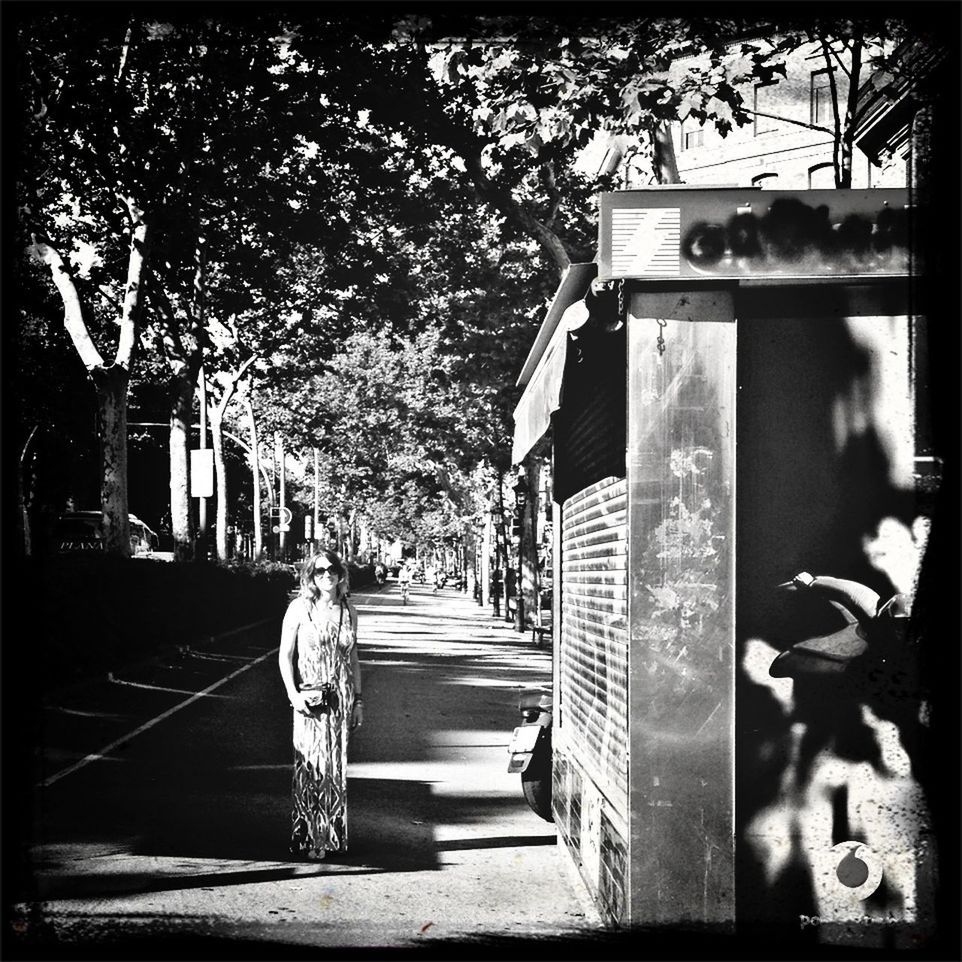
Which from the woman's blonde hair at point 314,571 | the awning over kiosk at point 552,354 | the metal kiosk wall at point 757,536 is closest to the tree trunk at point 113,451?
the woman's blonde hair at point 314,571

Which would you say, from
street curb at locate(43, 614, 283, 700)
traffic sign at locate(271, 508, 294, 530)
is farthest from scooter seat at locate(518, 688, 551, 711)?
traffic sign at locate(271, 508, 294, 530)

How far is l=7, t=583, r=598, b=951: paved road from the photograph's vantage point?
613cm

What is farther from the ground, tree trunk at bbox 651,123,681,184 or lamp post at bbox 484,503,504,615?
tree trunk at bbox 651,123,681,184

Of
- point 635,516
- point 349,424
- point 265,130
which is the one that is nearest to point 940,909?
point 635,516

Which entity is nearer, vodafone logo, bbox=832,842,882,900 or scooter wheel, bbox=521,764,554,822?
vodafone logo, bbox=832,842,882,900

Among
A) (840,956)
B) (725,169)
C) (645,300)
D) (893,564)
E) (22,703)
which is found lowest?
(840,956)

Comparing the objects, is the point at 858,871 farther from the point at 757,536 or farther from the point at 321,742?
the point at 321,742

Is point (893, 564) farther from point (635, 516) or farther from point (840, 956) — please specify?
point (840, 956)

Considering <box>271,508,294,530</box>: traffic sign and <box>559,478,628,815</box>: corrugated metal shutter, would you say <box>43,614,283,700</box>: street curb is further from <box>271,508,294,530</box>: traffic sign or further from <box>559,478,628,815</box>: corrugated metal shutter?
<box>271,508,294,530</box>: traffic sign

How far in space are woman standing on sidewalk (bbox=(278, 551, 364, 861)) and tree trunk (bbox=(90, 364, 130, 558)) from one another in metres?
14.4

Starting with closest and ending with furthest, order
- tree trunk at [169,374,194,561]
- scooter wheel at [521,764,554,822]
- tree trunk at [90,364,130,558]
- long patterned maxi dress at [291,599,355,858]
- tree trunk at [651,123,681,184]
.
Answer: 1. long patterned maxi dress at [291,599,355,858]
2. scooter wheel at [521,764,554,822]
3. tree trunk at [651,123,681,184]
4. tree trunk at [90,364,130,558]
5. tree trunk at [169,374,194,561]

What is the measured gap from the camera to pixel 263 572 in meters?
36.9

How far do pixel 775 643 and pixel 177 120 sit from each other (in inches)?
598

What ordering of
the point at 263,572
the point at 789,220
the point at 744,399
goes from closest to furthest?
the point at 789,220 → the point at 744,399 → the point at 263,572
